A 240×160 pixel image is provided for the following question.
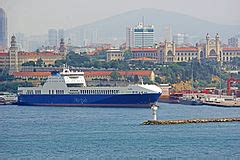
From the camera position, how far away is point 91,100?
49.6m

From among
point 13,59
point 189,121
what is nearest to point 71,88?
point 189,121

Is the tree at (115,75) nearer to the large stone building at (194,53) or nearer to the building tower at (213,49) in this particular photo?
the large stone building at (194,53)

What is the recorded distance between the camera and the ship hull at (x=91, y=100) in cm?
4828

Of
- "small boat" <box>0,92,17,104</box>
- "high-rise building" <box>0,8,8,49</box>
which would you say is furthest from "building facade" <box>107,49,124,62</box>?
"high-rise building" <box>0,8,8,49</box>

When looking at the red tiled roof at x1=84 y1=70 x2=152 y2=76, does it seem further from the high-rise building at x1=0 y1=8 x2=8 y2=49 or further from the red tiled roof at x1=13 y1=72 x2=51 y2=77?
the high-rise building at x1=0 y1=8 x2=8 y2=49

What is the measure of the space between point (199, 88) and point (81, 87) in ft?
56.4

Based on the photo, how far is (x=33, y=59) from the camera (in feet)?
268

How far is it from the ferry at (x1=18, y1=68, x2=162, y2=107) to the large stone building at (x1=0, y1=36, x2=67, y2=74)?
21731 millimetres

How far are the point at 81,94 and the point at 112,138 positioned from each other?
1870cm

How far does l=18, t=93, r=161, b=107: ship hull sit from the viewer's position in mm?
48281

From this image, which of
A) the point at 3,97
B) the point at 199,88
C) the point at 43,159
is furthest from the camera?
the point at 199,88

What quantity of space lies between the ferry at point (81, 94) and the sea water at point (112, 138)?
614 cm

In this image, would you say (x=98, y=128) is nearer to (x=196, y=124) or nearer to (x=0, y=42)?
(x=196, y=124)

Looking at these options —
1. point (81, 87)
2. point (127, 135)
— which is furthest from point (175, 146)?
point (81, 87)
